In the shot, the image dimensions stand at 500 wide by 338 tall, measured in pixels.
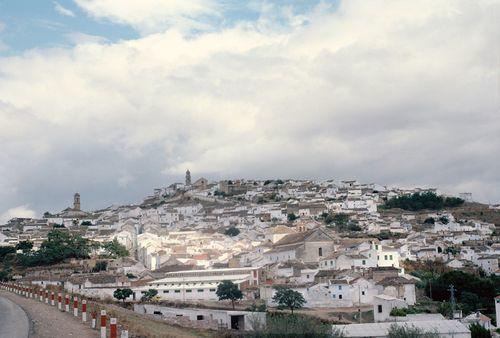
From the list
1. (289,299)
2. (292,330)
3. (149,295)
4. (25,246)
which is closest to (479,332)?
(289,299)

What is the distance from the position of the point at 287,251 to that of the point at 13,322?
1827 inches

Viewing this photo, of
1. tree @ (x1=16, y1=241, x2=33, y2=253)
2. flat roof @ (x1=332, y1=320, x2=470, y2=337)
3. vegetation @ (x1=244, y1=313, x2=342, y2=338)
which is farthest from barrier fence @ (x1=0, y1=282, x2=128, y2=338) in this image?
tree @ (x1=16, y1=241, x2=33, y2=253)

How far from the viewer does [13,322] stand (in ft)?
58.4

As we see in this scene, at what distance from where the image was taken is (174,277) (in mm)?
58406

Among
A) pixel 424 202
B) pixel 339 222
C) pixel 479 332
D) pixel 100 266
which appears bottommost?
pixel 479 332

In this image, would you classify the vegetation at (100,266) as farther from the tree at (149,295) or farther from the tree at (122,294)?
→ the tree at (122,294)

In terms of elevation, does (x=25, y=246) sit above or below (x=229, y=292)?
above

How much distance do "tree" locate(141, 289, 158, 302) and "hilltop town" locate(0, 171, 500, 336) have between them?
0.41 m

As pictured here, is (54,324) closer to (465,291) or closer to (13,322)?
(13,322)

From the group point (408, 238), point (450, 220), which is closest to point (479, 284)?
point (408, 238)

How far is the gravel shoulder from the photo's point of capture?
1546cm

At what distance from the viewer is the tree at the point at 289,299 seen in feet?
146

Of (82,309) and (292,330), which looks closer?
(82,309)

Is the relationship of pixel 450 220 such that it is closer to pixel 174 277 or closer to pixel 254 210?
pixel 254 210
